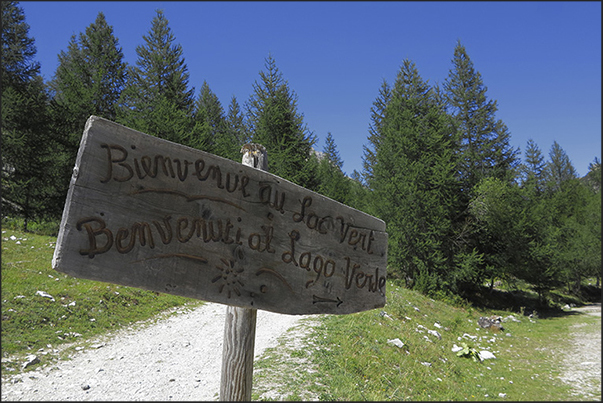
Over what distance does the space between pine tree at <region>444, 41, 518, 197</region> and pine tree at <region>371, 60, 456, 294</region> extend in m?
3.96

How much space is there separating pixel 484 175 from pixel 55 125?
1122 inches

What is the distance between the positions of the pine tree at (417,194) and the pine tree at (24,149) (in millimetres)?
19322

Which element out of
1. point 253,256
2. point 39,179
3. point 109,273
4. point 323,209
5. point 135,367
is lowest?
point 135,367

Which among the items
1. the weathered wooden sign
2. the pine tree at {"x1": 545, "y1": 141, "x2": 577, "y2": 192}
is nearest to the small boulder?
the weathered wooden sign

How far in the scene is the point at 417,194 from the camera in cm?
1850

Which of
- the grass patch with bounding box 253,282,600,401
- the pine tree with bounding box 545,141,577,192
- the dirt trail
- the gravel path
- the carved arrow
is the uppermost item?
the pine tree with bounding box 545,141,577,192

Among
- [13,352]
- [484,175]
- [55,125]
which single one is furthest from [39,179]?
[484,175]

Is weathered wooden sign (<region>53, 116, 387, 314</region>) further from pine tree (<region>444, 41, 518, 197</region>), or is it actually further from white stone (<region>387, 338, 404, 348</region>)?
pine tree (<region>444, 41, 518, 197</region>)

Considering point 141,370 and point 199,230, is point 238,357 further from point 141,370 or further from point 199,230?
point 141,370

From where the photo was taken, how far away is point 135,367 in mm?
5445

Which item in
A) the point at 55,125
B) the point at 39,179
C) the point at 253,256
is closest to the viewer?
the point at 253,256

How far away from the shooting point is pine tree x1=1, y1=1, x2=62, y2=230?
1686 centimetres

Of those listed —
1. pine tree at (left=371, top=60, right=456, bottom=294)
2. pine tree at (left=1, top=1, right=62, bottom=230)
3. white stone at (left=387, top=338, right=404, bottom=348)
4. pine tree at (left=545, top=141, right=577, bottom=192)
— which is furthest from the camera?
pine tree at (left=545, top=141, right=577, bottom=192)

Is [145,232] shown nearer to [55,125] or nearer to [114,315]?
[114,315]
